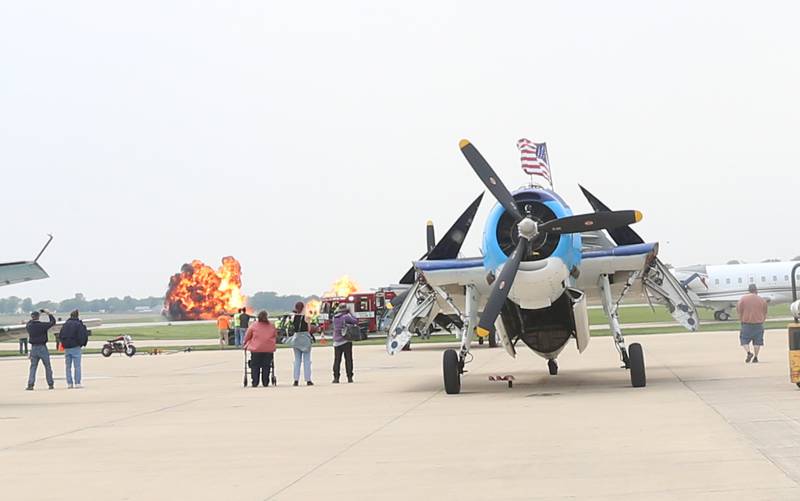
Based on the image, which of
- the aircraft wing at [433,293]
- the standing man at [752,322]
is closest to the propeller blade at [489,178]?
the aircraft wing at [433,293]

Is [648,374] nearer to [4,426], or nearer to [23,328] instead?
[4,426]

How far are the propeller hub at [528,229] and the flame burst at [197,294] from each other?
238ft

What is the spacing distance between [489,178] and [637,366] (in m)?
4.19

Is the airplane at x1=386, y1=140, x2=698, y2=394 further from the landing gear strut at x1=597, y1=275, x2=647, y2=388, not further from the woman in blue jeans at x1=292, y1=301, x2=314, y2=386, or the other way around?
the woman in blue jeans at x1=292, y1=301, x2=314, y2=386

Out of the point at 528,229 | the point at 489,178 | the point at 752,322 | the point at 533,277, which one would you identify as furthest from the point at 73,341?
the point at 752,322

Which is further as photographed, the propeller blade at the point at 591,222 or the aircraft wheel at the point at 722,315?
the aircraft wheel at the point at 722,315

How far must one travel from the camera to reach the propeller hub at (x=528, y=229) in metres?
18.4

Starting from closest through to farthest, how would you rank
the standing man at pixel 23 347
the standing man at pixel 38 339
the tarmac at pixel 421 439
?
the tarmac at pixel 421 439 < the standing man at pixel 38 339 < the standing man at pixel 23 347

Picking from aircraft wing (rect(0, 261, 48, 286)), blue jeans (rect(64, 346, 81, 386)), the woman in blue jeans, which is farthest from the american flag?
aircraft wing (rect(0, 261, 48, 286))

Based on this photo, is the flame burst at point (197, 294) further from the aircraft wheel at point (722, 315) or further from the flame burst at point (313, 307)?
the aircraft wheel at point (722, 315)

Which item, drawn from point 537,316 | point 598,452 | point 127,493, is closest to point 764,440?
point 598,452

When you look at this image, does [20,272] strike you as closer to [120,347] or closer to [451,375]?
[451,375]

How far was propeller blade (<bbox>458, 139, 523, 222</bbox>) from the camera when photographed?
755 inches

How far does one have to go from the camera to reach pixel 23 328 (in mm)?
34750
